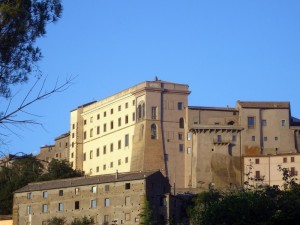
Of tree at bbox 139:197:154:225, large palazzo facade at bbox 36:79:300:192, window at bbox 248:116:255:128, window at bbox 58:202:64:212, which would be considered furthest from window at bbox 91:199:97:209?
window at bbox 248:116:255:128

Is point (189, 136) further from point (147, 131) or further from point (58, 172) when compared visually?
point (58, 172)

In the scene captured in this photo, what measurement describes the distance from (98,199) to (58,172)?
1609 centimetres

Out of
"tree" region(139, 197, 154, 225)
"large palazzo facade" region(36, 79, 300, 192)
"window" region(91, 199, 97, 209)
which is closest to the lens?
"tree" region(139, 197, 154, 225)

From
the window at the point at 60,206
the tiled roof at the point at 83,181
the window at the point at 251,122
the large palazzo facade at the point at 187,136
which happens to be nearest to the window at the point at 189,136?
the large palazzo facade at the point at 187,136

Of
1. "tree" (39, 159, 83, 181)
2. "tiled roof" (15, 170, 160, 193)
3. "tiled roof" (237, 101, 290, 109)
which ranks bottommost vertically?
"tiled roof" (15, 170, 160, 193)

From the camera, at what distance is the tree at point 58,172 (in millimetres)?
92375

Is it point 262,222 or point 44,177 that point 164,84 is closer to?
point 44,177

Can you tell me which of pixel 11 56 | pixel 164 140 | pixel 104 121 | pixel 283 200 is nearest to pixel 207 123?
pixel 164 140

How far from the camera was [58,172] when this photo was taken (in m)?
93.6

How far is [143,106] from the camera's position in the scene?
91.6 meters

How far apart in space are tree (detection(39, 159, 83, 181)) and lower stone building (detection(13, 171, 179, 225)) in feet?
26.6

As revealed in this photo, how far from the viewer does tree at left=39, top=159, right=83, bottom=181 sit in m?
92.4

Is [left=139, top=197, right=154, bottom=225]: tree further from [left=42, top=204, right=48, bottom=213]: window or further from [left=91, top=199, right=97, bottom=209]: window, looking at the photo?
[left=42, top=204, right=48, bottom=213]: window

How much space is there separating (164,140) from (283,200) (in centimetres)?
4795
